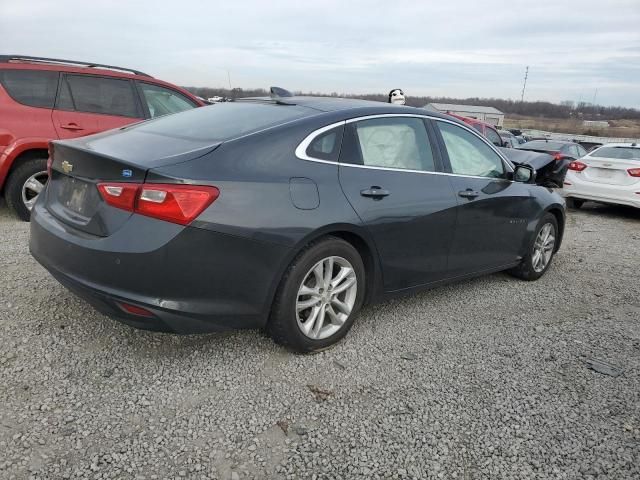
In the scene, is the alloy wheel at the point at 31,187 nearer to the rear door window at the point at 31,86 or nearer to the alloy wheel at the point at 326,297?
the rear door window at the point at 31,86

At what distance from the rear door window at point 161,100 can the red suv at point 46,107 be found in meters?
0.01

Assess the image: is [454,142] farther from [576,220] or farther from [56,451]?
[576,220]

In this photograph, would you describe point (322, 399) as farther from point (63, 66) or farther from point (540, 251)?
point (63, 66)

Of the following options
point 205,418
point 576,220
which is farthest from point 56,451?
point 576,220

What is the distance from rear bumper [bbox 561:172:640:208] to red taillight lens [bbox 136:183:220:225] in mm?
8897

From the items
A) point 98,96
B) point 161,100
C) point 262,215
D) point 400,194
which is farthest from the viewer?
point 161,100

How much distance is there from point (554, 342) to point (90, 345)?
306 cm

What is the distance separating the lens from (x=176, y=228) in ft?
8.54

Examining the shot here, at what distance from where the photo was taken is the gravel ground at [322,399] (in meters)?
2.33

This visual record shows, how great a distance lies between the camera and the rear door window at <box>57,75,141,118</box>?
6.12m

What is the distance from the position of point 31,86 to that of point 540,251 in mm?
5680

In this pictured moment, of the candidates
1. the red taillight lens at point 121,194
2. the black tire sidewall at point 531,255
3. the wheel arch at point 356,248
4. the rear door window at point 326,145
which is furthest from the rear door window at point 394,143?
the black tire sidewall at point 531,255

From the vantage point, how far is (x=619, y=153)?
10.0 meters

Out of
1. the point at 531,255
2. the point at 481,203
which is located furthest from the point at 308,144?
the point at 531,255
